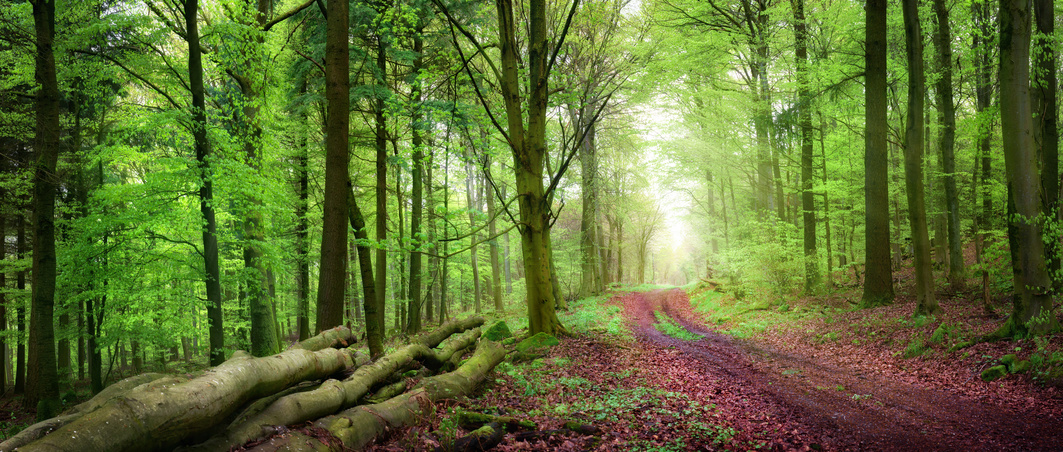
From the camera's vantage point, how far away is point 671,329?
14.8m

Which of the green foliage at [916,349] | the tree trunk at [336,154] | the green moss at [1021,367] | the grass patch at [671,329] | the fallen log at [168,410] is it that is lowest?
the grass patch at [671,329]

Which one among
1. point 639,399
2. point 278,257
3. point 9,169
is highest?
point 9,169

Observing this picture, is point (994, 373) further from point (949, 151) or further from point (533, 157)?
point (949, 151)

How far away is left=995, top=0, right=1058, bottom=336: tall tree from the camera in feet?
24.3

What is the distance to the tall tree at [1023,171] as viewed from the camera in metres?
7.41

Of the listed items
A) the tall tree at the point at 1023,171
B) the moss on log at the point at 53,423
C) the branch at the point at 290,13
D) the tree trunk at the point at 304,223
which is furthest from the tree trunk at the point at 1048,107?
the tree trunk at the point at 304,223

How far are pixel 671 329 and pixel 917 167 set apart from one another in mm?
7613

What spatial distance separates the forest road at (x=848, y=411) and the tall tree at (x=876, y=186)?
15.4ft

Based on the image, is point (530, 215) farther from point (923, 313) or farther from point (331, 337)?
point (923, 313)

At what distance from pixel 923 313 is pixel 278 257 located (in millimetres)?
15763

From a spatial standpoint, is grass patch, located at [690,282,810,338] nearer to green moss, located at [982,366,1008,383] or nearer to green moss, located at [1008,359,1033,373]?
green moss, located at [982,366,1008,383]

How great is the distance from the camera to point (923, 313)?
10.1 m

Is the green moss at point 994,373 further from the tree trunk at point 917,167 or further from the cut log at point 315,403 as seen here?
the cut log at point 315,403

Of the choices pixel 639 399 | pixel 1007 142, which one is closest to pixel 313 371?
pixel 639 399
